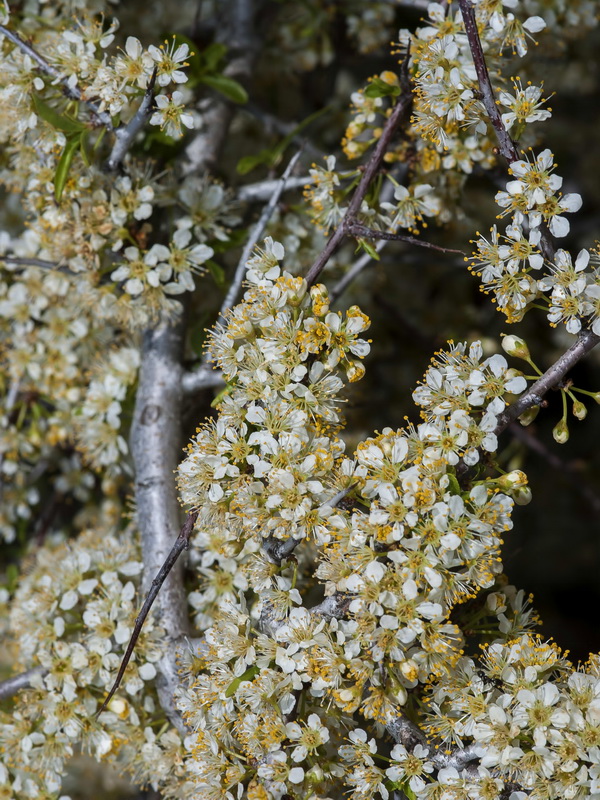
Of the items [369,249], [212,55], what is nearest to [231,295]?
[369,249]

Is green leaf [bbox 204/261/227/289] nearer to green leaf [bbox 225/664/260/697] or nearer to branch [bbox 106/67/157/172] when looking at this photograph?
branch [bbox 106/67/157/172]

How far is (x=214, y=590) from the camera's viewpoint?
5.20 feet

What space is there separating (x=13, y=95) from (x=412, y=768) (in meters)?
1.43

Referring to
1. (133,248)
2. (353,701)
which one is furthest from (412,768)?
(133,248)

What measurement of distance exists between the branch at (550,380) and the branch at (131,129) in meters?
0.83

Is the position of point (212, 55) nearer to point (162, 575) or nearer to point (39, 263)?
point (39, 263)

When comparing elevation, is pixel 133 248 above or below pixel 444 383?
below

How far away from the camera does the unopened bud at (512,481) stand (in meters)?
1.24

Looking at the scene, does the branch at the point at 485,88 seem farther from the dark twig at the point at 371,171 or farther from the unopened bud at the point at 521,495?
the unopened bud at the point at 521,495

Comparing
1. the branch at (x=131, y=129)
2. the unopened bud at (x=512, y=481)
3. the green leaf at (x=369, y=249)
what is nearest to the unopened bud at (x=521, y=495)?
the unopened bud at (x=512, y=481)

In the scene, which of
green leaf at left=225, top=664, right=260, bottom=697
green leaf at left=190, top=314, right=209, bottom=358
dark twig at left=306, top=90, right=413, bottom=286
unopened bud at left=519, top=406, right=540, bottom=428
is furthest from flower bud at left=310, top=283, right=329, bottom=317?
green leaf at left=225, top=664, right=260, bottom=697

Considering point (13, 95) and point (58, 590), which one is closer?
point (13, 95)

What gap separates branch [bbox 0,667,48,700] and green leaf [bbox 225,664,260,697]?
0.52 meters

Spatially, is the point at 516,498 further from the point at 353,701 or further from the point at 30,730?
the point at 30,730
